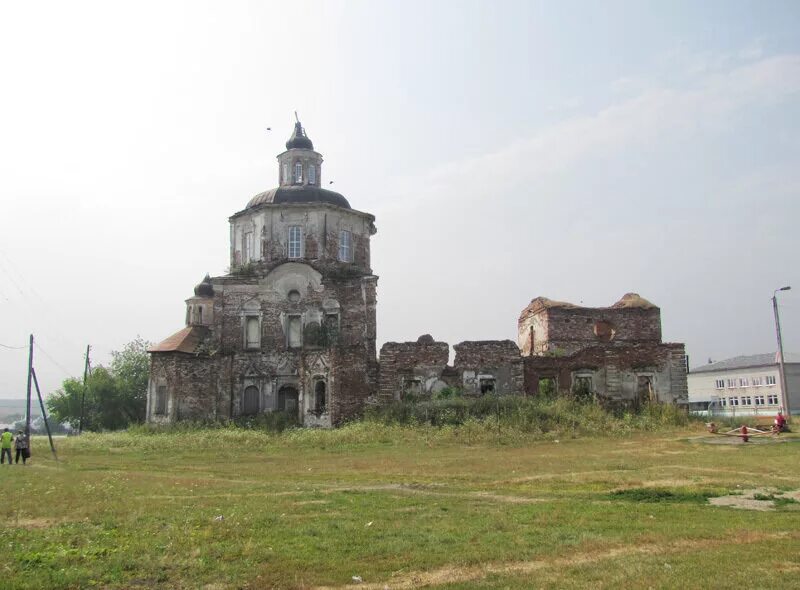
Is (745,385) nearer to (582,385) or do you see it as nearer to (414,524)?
(582,385)

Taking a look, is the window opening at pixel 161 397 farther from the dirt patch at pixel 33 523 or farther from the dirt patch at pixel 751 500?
the dirt patch at pixel 751 500

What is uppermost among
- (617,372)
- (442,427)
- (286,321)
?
(286,321)

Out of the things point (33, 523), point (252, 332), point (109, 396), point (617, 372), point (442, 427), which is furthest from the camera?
point (109, 396)

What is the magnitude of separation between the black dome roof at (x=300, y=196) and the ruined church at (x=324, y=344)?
0.29 feet

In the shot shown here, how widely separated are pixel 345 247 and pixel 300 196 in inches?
144

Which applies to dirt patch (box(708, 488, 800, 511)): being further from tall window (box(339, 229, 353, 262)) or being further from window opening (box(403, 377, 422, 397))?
tall window (box(339, 229, 353, 262))

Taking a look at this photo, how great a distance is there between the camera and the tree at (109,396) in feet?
152

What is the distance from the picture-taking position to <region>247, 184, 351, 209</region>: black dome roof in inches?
1559

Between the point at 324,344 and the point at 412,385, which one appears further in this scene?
the point at 324,344

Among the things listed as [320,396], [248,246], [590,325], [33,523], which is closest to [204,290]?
[248,246]

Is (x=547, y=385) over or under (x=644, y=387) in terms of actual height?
over

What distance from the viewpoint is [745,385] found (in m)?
61.3

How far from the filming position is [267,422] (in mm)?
33469

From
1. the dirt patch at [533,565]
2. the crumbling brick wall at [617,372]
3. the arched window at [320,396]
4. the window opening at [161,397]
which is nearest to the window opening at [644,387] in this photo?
the crumbling brick wall at [617,372]
